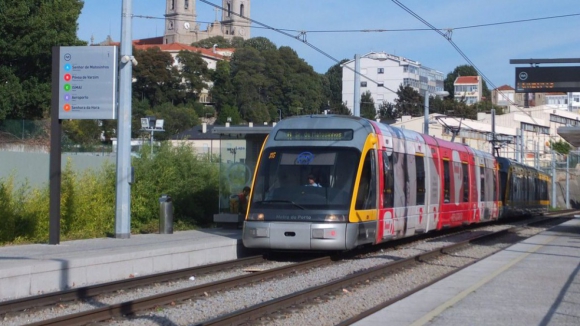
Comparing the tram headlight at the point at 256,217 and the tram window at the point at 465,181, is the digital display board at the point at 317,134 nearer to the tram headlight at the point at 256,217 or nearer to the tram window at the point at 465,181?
the tram headlight at the point at 256,217

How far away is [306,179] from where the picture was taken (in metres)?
17.0

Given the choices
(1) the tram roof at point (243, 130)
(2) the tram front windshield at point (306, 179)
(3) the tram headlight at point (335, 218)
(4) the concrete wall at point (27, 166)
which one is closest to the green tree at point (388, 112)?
(4) the concrete wall at point (27, 166)

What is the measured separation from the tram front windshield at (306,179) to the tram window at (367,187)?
0.97 ft

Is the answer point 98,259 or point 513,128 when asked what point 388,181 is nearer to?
point 98,259

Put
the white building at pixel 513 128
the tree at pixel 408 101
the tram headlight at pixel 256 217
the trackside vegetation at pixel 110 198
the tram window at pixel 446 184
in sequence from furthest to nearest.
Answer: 1. the tree at pixel 408 101
2. the white building at pixel 513 128
3. the tram window at pixel 446 184
4. the trackside vegetation at pixel 110 198
5. the tram headlight at pixel 256 217

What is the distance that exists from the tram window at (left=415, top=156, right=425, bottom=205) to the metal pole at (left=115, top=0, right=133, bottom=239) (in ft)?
25.2

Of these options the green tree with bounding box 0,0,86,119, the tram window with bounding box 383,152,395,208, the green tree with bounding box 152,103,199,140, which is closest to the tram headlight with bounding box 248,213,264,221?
the tram window with bounding box 383,152,395,208

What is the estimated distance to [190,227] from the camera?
2477cm

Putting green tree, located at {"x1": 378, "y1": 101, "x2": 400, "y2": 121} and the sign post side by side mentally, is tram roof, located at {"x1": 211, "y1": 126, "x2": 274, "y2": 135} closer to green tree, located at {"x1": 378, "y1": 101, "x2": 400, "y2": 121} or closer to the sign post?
the sign post

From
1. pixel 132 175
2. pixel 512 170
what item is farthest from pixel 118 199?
pixel 512 170

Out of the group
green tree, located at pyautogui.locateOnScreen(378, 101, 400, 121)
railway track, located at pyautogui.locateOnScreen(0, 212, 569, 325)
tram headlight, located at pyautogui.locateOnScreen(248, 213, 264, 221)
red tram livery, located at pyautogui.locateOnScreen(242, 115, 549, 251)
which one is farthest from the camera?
green tree, located at pyautogui.locateOnScreen(378, 101, 400, 121)

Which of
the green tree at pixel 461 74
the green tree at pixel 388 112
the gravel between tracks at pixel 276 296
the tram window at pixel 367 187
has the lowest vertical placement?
the gravel between tracks at pixel 276 296

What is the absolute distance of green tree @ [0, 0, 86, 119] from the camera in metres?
40.6

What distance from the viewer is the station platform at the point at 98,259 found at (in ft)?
40.4
